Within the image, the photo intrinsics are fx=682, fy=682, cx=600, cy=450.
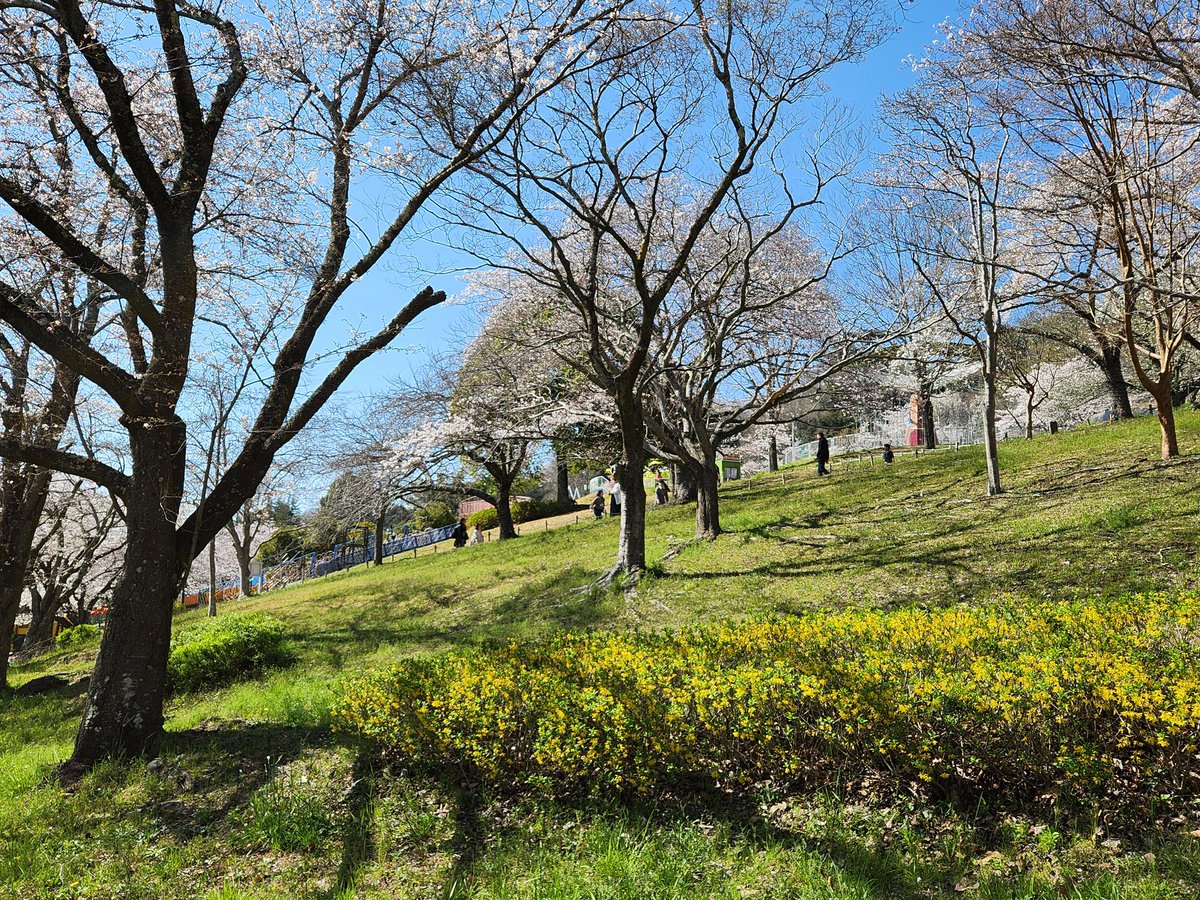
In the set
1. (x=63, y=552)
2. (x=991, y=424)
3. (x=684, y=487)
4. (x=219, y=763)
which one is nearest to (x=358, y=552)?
(x=63, y=552)

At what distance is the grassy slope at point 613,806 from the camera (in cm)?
305

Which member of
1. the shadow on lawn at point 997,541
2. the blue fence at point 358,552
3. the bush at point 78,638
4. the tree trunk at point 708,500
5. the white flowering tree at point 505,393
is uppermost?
the white flowering tree at point 505,393

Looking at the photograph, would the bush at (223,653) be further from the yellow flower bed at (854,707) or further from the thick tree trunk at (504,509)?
the thick tree trunk at (504,509)

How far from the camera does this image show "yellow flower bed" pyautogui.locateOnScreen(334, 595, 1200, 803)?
10.6 feet

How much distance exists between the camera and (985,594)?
24.3 feet

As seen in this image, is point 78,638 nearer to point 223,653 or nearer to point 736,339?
point 223,653

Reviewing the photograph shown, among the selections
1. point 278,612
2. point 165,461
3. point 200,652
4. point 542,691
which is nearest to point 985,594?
point 542,691

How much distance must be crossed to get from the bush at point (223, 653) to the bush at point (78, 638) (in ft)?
33.0

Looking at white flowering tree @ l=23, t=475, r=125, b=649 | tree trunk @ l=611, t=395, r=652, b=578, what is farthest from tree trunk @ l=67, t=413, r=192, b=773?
white flowering tree @ l=23, t=475, r=125, b=649

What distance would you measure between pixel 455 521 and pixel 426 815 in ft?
106

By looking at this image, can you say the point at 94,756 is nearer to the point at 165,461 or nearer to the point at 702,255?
the point at 165,461

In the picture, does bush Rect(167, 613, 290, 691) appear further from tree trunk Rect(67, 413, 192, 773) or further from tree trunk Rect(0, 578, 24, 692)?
tree trunk Rect(67, 413, 192, 773)

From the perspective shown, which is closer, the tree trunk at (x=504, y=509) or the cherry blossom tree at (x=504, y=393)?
the cherry blossom tree at (x=504, y=393)

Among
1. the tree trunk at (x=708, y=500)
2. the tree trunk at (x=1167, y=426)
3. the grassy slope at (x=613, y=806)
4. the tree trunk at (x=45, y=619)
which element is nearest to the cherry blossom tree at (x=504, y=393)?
the tree trunk at (x=708, y=500)
